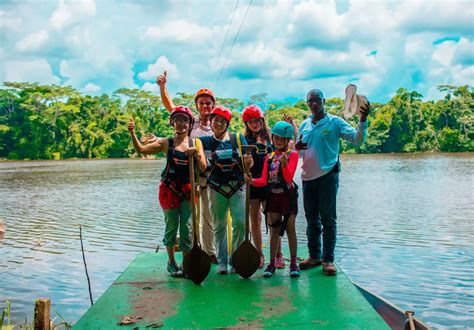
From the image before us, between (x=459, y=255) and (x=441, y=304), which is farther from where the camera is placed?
(x=459, y=255)

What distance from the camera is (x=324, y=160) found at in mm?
5371

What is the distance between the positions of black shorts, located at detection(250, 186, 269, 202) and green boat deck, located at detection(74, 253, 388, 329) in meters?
0.83

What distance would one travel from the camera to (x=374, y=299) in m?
5.76

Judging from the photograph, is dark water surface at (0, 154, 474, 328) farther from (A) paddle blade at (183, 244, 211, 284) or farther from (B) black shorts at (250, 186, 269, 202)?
(A) paddle blade at (183, 244, 211, 284)

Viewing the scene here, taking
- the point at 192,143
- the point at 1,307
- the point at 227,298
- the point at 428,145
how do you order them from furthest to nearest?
the point at 428,145 → the point at 1,307 → the point at 192,143 → the point at 227,298

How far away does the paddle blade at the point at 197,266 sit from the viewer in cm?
488

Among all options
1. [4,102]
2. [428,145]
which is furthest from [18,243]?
[4,102]

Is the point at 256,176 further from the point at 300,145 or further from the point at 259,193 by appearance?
the point at 300,145

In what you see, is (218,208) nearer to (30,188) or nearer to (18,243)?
(18,243)

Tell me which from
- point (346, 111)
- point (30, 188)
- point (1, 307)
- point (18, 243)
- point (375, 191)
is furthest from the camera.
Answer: point (30, 188)

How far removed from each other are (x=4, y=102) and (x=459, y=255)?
3409 inches

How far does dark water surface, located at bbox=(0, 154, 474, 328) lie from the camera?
26.2 ft

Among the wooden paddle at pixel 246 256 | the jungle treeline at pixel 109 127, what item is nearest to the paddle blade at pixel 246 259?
the wooden paddle at pixel 246 256

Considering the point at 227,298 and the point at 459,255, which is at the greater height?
the point at 227,298
